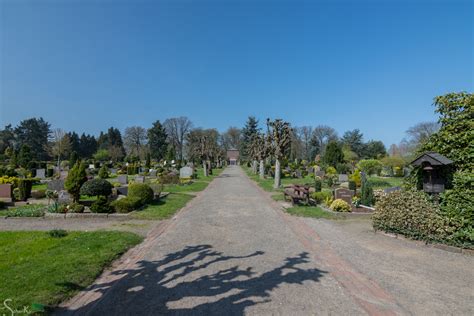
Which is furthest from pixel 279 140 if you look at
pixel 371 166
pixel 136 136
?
pixel 136 136

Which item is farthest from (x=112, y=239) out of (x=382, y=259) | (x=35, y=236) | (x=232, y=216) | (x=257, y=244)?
(x=382, y=259)

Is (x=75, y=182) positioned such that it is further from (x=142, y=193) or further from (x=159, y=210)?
(x=159, y=210)

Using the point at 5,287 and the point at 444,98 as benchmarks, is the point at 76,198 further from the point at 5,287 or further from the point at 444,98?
the point at 444,98

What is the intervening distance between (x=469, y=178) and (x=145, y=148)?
84.7 m

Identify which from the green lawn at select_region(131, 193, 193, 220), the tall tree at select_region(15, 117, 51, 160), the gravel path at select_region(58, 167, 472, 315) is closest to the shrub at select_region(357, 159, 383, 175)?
the green lawn at select_region(131, 193, 193, 220)

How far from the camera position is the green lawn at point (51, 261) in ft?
15.5

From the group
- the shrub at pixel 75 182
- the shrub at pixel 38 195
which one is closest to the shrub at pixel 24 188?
the shrub at pixel 38 195

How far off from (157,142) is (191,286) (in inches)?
3151

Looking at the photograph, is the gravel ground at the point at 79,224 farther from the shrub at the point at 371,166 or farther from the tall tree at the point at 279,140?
the shrub at the point at 371,166

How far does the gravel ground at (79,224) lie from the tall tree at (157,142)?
71.3 m

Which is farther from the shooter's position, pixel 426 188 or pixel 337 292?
pixel 426 188

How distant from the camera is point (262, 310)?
427cm

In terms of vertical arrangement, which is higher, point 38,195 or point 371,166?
point 371,166

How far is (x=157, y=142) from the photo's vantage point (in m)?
81.6
